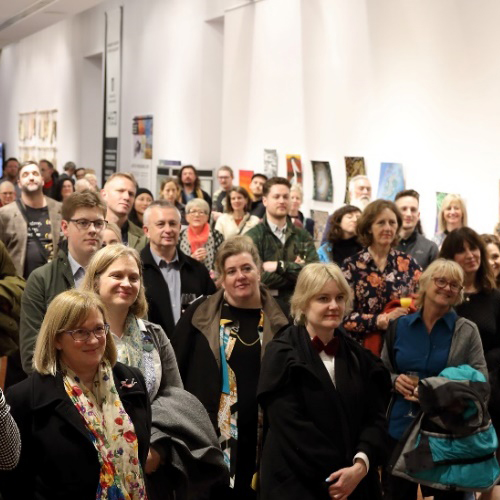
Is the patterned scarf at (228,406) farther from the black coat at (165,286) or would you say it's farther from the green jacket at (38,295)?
the green jacket at (38,295)

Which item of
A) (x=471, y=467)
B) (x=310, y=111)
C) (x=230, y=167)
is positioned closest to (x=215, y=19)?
(x=230, y=167)

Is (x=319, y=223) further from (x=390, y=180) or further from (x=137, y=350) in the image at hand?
(x=137, y=350)

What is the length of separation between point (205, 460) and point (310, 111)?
970 centimetres

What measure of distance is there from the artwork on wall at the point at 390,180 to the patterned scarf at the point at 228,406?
6.20 m

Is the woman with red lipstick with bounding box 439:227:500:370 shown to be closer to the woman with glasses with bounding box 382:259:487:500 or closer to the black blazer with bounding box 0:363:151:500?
the woman with glasses with bounding box 382:259:487:500

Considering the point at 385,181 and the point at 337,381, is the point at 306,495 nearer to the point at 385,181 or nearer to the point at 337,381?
the point at 337,381

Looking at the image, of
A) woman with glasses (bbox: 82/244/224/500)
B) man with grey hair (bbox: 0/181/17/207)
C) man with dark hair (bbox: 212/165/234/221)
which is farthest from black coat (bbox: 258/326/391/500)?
man with dark hair (bbox: 212/165/234/221)

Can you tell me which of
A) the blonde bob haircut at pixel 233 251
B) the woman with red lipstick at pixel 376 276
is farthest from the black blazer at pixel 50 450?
the woman with red lipstick at pixel 376 276

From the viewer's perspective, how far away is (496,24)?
29.5 feet

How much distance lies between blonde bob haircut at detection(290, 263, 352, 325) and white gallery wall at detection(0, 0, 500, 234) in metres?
5.19

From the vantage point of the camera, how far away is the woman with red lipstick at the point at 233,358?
4672 millimetres

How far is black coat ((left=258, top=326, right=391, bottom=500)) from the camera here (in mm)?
3936

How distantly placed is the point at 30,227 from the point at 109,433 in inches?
183

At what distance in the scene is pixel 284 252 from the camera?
7613 millimetres
